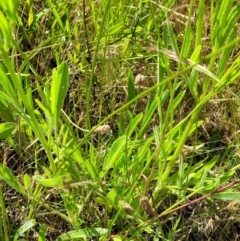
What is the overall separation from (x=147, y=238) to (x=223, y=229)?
19cm

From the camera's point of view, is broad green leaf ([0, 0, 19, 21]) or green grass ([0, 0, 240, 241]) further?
green grass ([0, 0, 240, 241])

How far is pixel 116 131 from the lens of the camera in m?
1.29

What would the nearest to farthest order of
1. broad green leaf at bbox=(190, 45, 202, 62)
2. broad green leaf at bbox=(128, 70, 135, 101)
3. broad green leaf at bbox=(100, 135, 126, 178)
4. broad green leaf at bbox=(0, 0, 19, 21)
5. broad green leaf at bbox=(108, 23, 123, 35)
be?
broad green leaf at bbox=(0, 0, 19, 21) → broad green leaf at bbox=(190, 45, 202, 62) → broad green leaf at bbox=(100, 135, 126, 178) → broad green leaf at bbox=(128, 70, 135, 101) → broad green leaf at bbox=(108, 23, 123, 35)

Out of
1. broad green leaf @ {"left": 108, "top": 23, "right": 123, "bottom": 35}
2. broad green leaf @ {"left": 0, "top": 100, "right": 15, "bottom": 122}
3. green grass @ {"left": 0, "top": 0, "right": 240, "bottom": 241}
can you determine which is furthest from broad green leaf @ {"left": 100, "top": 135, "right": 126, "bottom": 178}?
broad green leaf @ {"left": 108, "top": 23, "right": 123, "bottom": 35}

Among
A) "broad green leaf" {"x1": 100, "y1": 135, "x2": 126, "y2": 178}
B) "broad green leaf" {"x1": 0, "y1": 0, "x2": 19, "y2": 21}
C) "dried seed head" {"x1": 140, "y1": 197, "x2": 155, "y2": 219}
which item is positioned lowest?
"dried seed head" {"x1": 140, "y1": 197, "x2": 155, "y2": 219}

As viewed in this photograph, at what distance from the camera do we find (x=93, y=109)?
129cm

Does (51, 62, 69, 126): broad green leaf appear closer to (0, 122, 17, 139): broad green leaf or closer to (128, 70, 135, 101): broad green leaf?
(0, 122, 17, 139): broad green leaf

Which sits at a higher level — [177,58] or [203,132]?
[177,58]

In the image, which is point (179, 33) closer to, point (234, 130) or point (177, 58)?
point (234, 130)

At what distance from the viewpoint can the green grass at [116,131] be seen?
0.87 meters

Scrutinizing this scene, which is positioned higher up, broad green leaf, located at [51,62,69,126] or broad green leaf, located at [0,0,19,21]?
broad green leaf, located at [0,0,19,21]

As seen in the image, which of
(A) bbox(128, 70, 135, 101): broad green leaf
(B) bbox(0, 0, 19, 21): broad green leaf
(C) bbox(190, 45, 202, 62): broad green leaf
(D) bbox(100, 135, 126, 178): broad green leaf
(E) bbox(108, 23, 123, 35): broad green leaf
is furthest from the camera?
(E) bbox(108, 23, 123, 35): broad green leaf

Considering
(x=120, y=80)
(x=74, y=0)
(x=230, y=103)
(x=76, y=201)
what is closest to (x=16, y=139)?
(x=76, y=201)

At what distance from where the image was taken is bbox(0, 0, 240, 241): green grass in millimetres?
869
